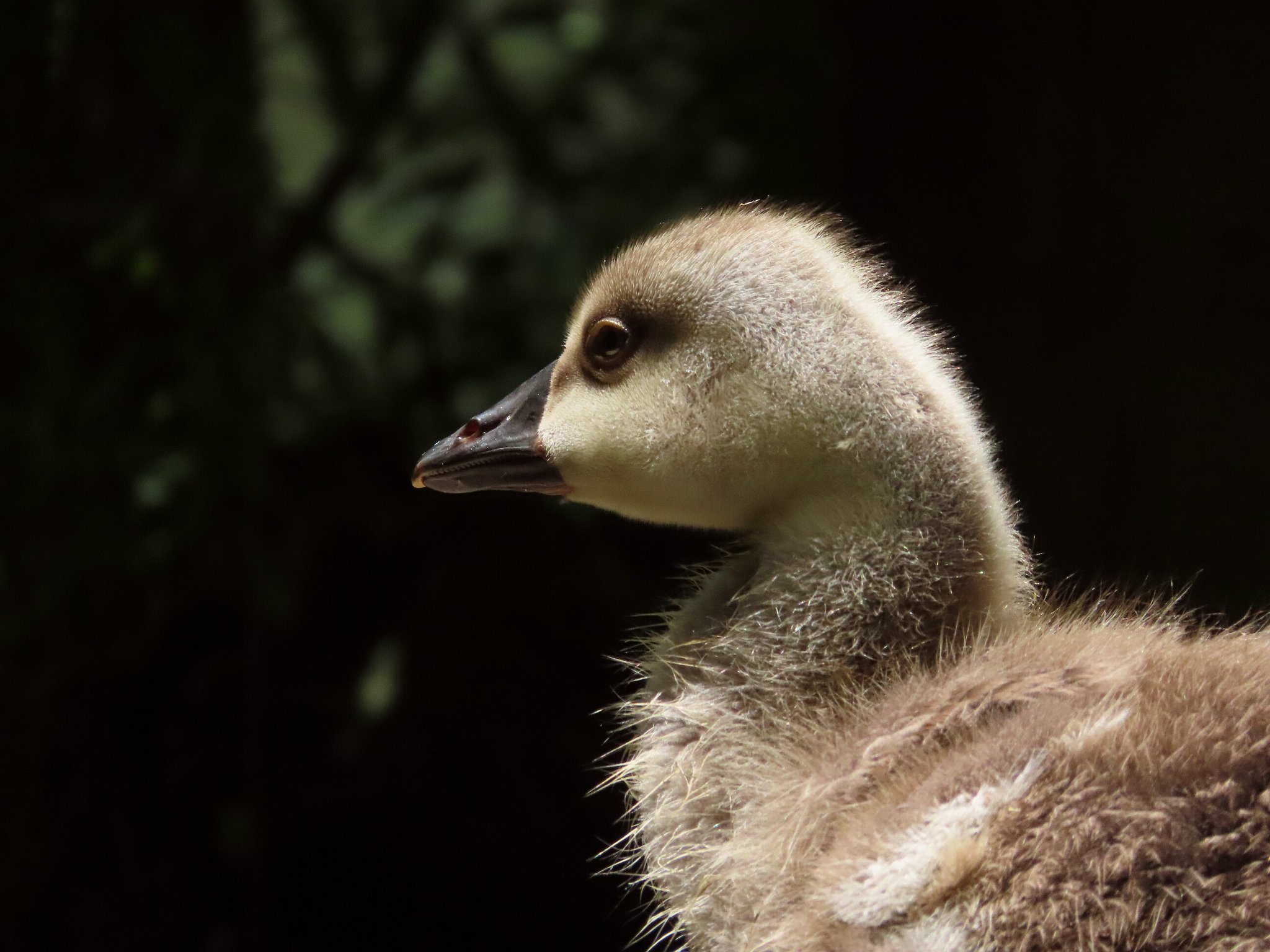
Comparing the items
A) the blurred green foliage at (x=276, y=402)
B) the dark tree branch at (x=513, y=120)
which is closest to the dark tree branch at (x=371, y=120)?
the blurred green foliage at (x=276, y=402)

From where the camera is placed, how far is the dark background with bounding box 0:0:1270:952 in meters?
2.90

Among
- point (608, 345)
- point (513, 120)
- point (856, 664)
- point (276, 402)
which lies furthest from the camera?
point (513, 120)

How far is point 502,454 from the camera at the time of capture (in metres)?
1.56

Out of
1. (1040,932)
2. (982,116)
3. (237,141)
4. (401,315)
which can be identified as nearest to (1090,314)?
(982,116)

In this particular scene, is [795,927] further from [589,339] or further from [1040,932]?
[589,339]

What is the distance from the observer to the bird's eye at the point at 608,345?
1.49 m

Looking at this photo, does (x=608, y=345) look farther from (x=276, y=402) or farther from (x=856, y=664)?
(x=276, y=402)

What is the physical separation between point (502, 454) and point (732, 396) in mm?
304

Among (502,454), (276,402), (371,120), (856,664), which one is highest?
(371,120)

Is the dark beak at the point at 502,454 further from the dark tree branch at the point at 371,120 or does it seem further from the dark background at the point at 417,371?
the dark tree branch at the point at 371,120

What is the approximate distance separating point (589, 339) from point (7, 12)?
1.92 m

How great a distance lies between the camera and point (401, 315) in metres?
3.05

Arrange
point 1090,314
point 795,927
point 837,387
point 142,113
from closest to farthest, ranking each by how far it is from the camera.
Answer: point 795,927 < point 837,387 < point 142,113 < point 1090,314

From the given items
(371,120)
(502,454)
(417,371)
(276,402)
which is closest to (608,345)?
(502,454)
